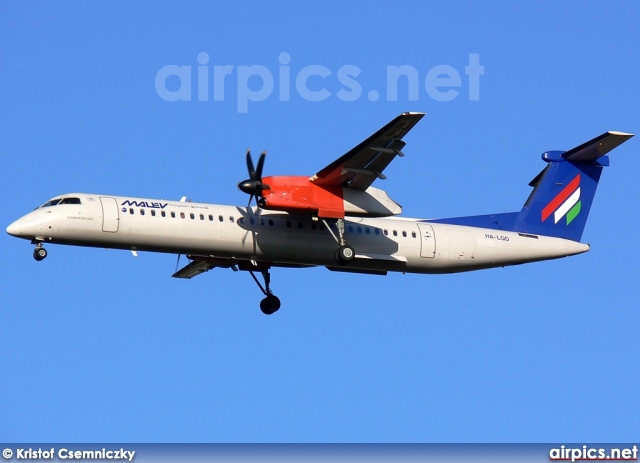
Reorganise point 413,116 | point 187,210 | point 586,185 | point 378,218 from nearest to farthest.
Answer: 1. point 413,116
2. point 187,210
3. point 378,218
4. point 586,185

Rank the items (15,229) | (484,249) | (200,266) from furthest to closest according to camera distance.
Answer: (200,266), (484,249), (15,229)

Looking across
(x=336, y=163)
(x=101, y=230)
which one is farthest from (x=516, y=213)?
(x=101, y=230)

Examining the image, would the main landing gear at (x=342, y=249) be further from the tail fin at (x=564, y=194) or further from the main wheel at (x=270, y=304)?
the tail fin at (x=564, y=194)

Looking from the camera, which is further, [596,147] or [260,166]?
[596,147]

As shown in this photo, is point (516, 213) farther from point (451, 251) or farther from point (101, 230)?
point (101, 230)

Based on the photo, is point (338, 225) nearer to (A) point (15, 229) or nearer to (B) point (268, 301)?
(B) point (268, 301)

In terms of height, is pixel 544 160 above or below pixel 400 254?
above

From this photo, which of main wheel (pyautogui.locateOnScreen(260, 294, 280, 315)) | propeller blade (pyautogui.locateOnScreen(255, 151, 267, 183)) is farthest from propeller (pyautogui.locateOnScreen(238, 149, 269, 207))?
main wheel (pyautogui.locateOnScreen(260, 294, 280, 315))

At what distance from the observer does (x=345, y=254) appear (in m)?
30.3

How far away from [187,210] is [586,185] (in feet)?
38.3

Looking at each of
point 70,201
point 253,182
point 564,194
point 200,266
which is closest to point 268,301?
point 200,266

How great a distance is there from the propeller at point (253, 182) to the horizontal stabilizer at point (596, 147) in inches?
363

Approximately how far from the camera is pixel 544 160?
34.0 m

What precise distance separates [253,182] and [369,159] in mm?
2957
